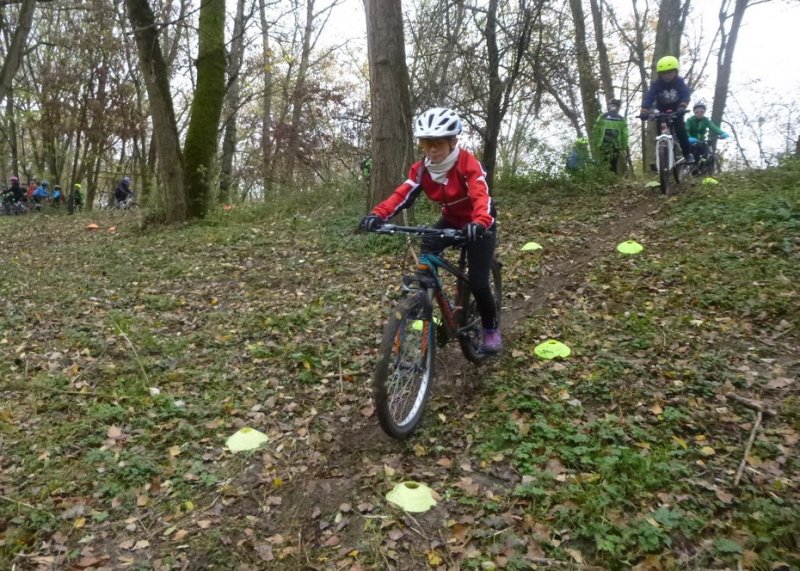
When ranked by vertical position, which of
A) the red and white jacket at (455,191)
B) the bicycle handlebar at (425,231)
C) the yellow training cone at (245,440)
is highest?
the red and white jacket at (455,191)

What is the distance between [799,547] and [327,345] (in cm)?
399

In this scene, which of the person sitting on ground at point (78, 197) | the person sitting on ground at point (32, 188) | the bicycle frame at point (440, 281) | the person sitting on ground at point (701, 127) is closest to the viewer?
the bicycle frame at point (440, 281)

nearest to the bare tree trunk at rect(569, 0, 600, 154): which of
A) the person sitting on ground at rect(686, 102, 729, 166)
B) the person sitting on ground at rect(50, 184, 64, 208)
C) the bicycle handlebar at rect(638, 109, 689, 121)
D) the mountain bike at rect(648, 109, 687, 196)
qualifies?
the person sitting on ground at rect(686, 102, 729, 166)

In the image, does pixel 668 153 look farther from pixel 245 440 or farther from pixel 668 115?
pixel 245 440

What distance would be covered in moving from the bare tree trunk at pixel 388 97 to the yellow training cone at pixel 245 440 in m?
5.31

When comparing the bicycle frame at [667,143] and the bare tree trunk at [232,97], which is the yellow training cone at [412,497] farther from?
the bare tree trunk at [232,97]

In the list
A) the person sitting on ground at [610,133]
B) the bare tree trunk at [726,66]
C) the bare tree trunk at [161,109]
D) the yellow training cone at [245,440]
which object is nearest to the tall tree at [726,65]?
the bare tree trunk at [726,66]

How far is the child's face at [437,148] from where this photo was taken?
421 cm

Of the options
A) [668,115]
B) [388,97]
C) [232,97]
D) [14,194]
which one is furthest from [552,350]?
[14,194]

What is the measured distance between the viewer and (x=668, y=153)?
920cm

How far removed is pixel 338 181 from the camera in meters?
12.6

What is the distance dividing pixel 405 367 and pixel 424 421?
57 centimetres

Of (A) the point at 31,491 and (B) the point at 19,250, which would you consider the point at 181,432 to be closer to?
(A) the point at 31,491

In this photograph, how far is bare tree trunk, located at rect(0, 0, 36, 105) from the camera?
10.4 m
